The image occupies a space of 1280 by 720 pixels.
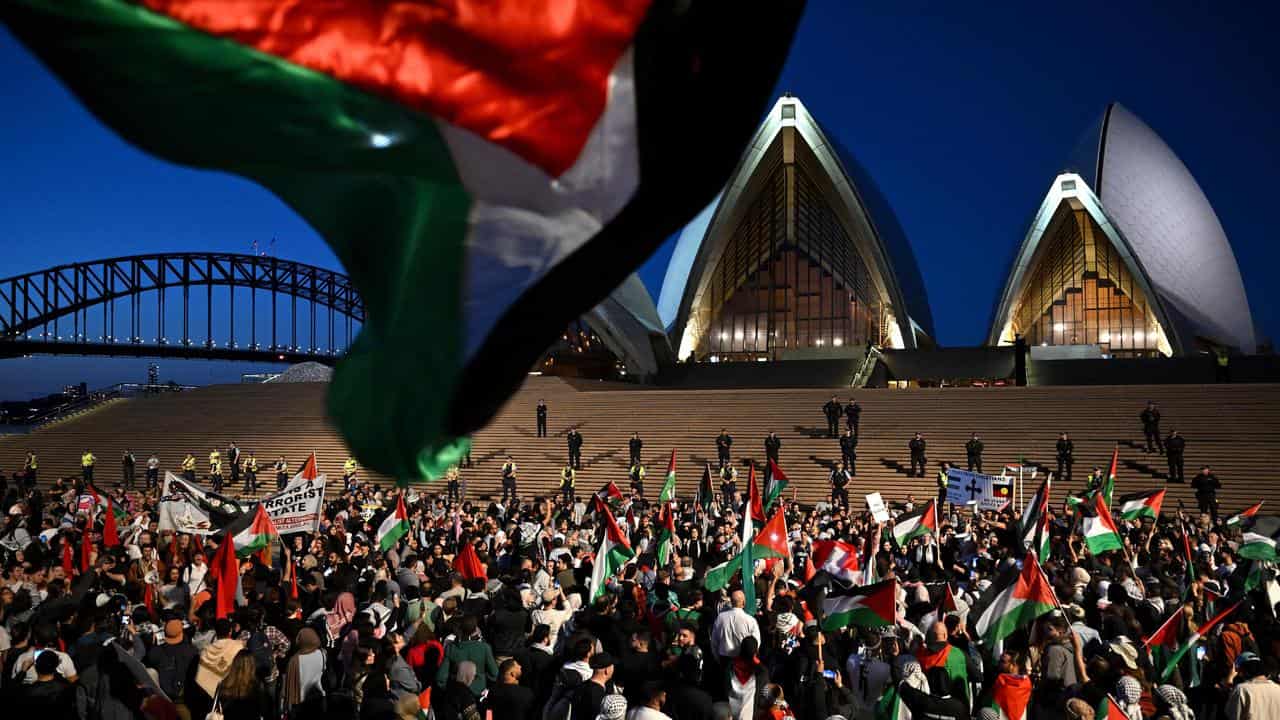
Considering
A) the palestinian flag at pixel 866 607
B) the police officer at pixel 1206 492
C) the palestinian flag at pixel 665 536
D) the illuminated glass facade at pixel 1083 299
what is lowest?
the police officer at pixel 1206 492

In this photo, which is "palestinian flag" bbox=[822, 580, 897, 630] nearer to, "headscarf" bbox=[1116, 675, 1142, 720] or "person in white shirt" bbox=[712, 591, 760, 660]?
"person in white shirt" bbox=[712, 591, 760, 660]

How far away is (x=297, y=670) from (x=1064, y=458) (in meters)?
18.1

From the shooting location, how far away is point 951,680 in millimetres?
5000

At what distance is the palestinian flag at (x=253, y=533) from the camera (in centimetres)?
884

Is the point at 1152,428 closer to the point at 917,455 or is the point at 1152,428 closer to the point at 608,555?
the point at 917,455

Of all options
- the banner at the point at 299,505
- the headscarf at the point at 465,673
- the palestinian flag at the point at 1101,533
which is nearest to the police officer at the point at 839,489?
the palestinian flag at the point at 1101,533

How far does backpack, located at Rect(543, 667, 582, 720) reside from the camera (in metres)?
4.83

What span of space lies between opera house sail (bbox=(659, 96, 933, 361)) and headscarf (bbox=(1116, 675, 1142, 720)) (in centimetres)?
3953

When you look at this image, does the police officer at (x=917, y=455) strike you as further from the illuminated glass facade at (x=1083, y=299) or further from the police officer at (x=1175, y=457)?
the illuminated glass facade at (x=1083, y=299)

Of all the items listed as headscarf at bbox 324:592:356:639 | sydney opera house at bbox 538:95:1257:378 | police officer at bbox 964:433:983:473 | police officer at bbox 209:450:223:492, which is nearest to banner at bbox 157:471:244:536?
headscarf at bbox 324:592:356:639

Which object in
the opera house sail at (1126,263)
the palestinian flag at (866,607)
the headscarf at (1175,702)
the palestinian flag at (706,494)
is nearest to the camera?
the headscarf at (1175,702)

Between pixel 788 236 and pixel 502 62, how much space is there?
48845mm

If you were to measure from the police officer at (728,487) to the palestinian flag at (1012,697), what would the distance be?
45.7ft

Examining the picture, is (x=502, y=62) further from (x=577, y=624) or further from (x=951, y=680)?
(x=577, y=624)
